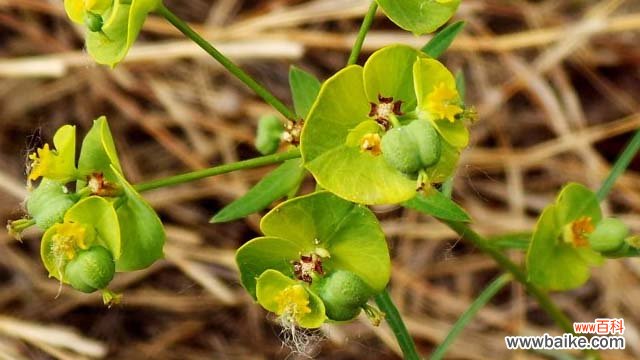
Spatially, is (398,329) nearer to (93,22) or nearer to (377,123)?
(377,123)

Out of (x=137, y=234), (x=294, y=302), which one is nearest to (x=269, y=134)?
(x=137, y=234)

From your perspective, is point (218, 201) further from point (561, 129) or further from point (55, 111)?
point (561, 129)

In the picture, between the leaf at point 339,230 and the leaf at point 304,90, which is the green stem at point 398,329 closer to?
the leaf at point 339,230

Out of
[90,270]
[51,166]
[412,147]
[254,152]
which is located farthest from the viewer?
[254,152]

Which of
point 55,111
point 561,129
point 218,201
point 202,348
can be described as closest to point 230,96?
point 218,201

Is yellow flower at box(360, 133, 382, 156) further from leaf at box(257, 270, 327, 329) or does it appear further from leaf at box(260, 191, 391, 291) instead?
leaf at box(257, 270, 327, 329)

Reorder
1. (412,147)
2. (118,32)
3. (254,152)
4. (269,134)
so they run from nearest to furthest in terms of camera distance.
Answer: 1. (412,147)
2. (118,32)
3. (269,134)
4. (254,152)
